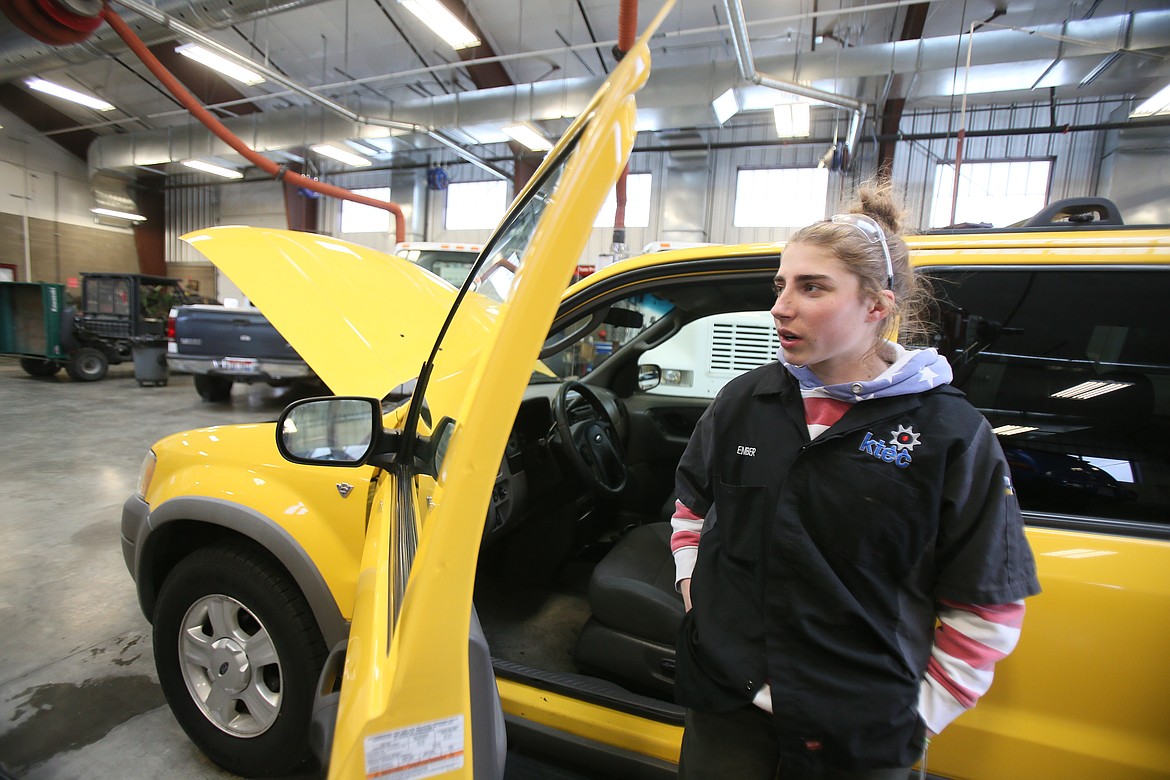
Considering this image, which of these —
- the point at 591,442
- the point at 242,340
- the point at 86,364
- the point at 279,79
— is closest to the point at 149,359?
the point at 86,364

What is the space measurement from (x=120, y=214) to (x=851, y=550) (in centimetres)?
2445

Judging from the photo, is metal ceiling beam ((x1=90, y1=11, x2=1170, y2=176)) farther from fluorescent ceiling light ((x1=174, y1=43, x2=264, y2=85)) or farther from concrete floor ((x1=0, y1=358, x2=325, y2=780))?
concrete floor ((x1=0, y1=358, x2=325, y2=780))

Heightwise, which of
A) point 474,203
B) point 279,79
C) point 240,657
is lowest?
point 240,657

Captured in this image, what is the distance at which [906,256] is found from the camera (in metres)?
1.05

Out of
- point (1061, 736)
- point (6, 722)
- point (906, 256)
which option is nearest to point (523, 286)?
point (906, 256)

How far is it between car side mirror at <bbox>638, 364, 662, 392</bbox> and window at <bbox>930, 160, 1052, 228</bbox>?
8.88m

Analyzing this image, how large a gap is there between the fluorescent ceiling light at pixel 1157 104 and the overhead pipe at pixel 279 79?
10.2 meters

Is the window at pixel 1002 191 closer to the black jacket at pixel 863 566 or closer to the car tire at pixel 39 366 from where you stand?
the black jacket at pixel 863 566

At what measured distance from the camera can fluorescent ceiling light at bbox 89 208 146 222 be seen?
1794cm

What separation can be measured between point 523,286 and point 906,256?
0.85 meters

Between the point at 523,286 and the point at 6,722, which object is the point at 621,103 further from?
the point at 6,722

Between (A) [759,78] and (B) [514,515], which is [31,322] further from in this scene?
(A) [759,78]

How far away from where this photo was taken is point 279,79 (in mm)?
8359

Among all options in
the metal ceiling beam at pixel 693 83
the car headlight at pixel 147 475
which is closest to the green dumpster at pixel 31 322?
the metal ceiling beam at pixel 693 83
